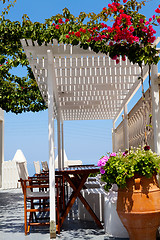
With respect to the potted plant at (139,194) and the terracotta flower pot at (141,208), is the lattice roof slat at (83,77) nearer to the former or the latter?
the potted plant at (139,194)

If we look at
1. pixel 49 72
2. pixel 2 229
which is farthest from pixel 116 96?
pixel 2 229

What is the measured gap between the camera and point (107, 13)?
5.12 m

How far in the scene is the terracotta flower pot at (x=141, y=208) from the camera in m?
4.16

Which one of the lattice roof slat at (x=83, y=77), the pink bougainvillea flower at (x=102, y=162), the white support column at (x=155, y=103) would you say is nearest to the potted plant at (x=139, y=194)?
the pink bougainvillea flower at (x=102, y=162)

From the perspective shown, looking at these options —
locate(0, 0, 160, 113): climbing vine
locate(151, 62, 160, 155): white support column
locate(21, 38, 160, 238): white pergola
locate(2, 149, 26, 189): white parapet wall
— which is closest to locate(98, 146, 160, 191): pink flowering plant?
locate(151, 62, 160, 155): white support column

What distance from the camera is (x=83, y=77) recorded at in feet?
24.9

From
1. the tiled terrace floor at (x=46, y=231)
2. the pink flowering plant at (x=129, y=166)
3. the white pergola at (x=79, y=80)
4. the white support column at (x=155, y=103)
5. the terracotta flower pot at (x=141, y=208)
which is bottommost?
the tiled terrace floor at (x=46, y=231)

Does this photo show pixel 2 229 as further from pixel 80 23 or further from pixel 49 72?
pixel 80 23

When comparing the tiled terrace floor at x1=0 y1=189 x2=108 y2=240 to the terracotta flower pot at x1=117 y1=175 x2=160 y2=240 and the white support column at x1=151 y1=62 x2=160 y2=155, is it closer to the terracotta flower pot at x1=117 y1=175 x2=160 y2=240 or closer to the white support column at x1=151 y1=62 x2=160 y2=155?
the terracotta flower pot at x1=117 y1=175 x2=160 y2=240

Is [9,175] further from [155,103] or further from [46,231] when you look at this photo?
[155,103]

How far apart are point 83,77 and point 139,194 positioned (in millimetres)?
3882

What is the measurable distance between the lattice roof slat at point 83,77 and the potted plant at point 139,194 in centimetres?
206

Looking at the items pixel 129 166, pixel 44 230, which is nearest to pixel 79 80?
pixel 44 230

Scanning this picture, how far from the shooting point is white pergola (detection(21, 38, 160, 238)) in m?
5.36
